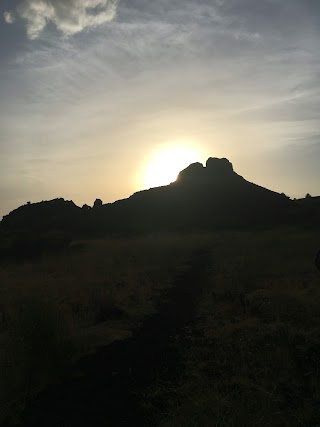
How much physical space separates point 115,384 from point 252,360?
2.69 meters

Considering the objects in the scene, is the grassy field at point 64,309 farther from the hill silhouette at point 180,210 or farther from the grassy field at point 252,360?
the hill silhouette at point 180,210

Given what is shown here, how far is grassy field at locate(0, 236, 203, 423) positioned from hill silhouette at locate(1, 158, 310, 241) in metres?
42.3

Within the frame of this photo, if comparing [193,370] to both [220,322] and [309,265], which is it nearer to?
[220,322]

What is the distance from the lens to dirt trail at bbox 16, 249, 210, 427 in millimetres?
6230

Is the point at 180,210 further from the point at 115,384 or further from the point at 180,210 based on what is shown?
the point at 115,384

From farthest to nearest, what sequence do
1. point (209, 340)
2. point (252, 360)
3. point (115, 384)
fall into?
point (209, 340) → point (252, 360) → point (115, 384)

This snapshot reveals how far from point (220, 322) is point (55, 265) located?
619 inches

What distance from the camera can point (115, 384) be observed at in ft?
24.2

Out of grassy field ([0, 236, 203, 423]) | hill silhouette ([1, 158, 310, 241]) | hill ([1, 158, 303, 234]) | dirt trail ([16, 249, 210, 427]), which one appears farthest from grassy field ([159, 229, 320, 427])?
hill silhouette ([1, 158, 310, 241])

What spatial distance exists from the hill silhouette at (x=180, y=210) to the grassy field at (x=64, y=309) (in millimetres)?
42313

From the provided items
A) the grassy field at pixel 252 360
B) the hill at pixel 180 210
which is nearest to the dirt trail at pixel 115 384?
the grassy field at pixel 252 360

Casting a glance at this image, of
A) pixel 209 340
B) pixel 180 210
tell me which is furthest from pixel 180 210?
pixel 209 340

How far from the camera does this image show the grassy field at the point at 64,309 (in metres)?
7.84

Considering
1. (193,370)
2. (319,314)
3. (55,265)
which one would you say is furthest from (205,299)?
(55,265)
